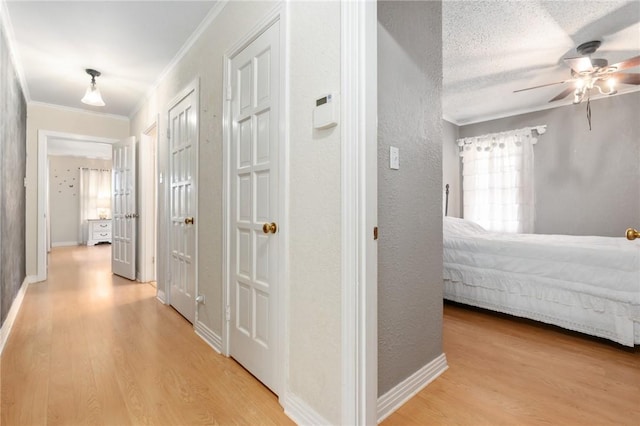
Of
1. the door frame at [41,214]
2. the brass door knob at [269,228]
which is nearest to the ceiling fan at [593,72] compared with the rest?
the brass door knob at [269,228]

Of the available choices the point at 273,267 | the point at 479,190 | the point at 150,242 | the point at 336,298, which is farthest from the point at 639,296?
the point at 150,242

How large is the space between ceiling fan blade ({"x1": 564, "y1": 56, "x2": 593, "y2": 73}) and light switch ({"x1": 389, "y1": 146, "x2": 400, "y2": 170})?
214cm

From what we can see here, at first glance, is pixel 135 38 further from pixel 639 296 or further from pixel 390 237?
pixel 639 296

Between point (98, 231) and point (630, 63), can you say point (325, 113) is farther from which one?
point (98, 231)

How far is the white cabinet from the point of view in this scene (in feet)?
27.2

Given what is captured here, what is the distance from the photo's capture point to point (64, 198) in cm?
825

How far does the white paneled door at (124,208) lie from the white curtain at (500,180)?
16.3 feet

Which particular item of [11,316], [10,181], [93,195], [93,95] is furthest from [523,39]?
[93,195]

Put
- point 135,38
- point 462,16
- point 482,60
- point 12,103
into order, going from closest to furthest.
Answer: point 462,16
point 135,38
point 12,103
point 482,60

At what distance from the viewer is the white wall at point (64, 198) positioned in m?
8.07

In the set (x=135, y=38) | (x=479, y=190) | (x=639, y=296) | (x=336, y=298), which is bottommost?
(x=639, y=296)

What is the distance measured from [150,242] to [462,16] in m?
4.26

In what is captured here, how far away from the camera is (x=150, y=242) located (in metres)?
4.16

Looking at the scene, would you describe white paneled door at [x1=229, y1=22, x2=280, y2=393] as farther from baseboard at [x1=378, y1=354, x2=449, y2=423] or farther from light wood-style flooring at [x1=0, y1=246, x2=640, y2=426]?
baseboard at [x1=378, y1=354, x2=449, y2=423]
